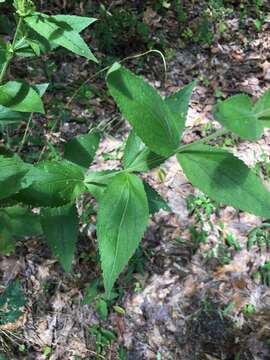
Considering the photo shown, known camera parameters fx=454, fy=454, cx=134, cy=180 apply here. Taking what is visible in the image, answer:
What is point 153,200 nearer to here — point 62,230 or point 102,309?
point 62,230

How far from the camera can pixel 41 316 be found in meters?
3.48

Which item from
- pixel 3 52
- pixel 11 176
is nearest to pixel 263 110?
pixel 11 176

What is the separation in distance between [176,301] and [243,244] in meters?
0.86

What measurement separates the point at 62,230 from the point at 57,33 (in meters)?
0.76

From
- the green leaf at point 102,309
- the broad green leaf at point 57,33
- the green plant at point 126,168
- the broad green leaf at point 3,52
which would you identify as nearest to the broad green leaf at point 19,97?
the green plant at point 126,168

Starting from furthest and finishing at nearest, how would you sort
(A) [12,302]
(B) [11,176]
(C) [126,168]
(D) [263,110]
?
(A) [12,302] → (C) [126,168] → (B) [11,176] → (D) [263,110]

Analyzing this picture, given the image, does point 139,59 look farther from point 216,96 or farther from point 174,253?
point 174,253

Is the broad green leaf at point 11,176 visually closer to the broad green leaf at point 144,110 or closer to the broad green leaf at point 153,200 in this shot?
the broad green leaf at point 144,110

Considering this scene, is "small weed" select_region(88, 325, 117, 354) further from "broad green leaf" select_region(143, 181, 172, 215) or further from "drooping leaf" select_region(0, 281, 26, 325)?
"broad green leaf" select_region(143, 181, 172, 215)

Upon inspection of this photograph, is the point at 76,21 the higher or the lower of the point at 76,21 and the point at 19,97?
the higher

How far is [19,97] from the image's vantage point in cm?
178

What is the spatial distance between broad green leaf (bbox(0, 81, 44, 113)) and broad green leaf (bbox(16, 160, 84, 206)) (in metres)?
0.24

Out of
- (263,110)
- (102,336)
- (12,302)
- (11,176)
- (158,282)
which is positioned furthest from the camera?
(158,282)

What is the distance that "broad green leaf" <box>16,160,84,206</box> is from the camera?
1613 millimetres
